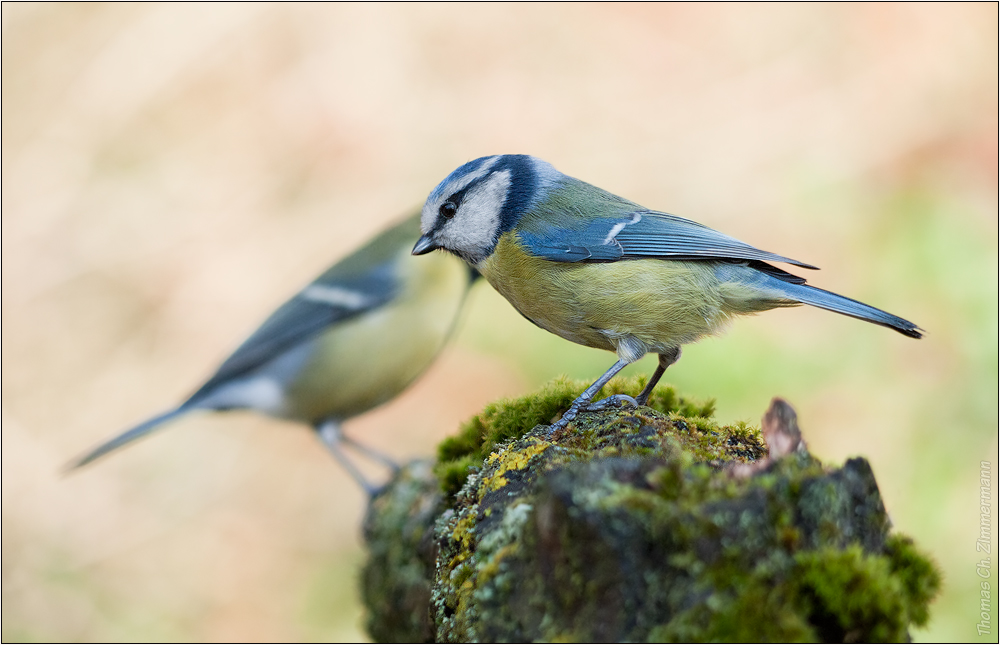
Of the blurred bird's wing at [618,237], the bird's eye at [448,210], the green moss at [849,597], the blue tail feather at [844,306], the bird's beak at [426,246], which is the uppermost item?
the blue tail feather at [844,306]

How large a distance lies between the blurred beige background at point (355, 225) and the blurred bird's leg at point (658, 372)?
168cm

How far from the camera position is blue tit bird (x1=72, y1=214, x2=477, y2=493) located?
12.1ft

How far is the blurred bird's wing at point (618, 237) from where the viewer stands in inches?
91.6

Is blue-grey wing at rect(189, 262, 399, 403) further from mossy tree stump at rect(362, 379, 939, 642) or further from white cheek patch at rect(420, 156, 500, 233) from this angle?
mossy tree stump at rect(362, 379, 939, 642)

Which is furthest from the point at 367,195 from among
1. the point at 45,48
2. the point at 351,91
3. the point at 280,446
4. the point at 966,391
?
the point at 966,391

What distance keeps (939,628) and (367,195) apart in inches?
173

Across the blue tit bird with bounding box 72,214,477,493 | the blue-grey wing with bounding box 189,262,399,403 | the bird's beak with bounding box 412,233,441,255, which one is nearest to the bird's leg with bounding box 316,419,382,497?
the blue tit bird with bounding box 72,214,477,493

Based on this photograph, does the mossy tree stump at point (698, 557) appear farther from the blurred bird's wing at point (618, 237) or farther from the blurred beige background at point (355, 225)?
the blurred beige background at point (355, 225)

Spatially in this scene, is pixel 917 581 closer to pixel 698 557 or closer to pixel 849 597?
pixel 849 597

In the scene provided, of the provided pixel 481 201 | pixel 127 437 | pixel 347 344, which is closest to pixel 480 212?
pixel 481 201

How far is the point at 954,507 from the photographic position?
3.84m

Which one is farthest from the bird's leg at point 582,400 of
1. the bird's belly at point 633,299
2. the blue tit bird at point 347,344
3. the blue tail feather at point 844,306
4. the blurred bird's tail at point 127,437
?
the blurred bird's tail at point 127,437

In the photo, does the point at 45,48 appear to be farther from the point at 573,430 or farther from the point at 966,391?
the point at 966,391

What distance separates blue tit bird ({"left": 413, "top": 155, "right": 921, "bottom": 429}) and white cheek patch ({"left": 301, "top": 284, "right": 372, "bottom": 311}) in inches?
51.7
